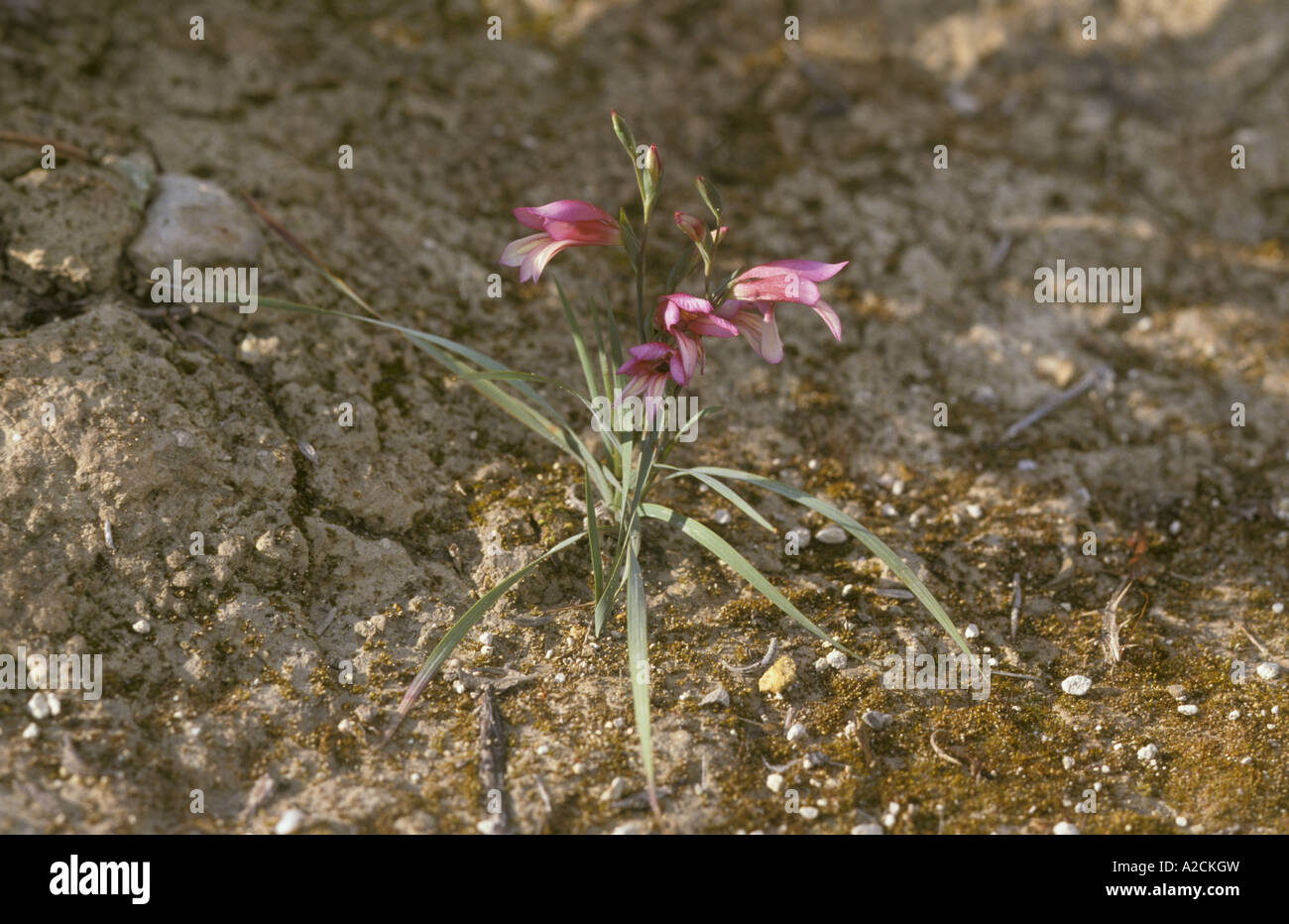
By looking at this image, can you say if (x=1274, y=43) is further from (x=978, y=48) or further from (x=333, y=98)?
(x=333, y=98)

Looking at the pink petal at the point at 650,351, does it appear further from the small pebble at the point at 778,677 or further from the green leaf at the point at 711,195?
the small pebble at the point at 778,677

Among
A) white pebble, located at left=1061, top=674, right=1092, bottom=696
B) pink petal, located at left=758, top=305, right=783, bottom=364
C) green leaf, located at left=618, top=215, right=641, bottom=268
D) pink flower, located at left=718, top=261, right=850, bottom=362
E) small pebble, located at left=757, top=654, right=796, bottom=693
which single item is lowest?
white pebble, located at left=1061, top=674, right=1092, bottom=696

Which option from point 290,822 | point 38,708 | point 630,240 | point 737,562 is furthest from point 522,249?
point 38,708

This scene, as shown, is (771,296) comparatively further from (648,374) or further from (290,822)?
(290,822)

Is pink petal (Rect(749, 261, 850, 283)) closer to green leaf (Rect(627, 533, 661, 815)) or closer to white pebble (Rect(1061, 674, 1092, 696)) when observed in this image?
green leaf (Rect(627, 533, 661, 815))

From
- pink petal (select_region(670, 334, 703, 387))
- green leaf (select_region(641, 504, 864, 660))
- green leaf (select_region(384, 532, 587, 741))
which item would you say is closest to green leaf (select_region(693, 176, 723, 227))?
pink petal (select_region(670, 334, 703, 387))

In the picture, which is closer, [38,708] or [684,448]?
[38,708]
